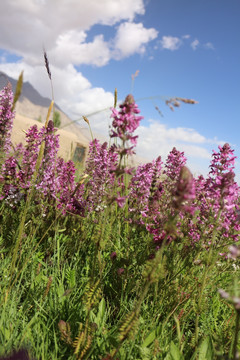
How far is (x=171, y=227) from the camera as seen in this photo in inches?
45.4

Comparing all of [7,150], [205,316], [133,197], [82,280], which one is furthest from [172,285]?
[7,150]

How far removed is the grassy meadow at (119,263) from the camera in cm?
151

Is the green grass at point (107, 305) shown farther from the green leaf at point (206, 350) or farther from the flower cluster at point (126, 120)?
the flower cluster at point (126, 120)

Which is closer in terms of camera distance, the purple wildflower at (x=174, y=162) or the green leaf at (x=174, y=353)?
the green leaf at (x=174, y=353)

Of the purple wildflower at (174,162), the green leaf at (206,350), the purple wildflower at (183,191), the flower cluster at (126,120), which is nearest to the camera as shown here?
the purple wildflower at (183,191)

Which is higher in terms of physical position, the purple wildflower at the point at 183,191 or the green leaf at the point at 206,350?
the purple wildflower at the point at 183,191

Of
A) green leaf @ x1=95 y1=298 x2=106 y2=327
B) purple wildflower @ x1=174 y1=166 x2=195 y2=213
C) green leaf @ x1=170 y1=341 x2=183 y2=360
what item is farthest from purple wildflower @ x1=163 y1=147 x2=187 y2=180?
purple wildflower @ x1=174 y1=166 x2=195 y2=213

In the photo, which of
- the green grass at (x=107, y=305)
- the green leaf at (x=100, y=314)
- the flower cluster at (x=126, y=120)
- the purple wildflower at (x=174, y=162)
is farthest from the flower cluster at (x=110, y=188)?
the flower cluster at (x=126, y=120)

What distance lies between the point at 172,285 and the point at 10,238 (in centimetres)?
179

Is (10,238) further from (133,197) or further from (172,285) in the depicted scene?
(172,285)

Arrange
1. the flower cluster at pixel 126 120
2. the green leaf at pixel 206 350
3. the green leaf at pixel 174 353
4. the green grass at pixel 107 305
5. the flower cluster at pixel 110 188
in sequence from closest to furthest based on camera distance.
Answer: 1. the flower cluster at pixel 126 120
2. the green grass at pixel 107 305
3. the green leaf at pixel 174 353
4. the green leaf at pixel 206 350
5. the flower cluster at pixel 110 188

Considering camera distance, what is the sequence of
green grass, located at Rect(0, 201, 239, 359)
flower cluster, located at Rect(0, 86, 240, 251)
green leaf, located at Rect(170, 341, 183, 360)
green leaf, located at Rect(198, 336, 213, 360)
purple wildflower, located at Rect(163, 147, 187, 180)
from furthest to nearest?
purple wildflower, located at Rect(163, 147, 187, 180) → flower cluster, located at Rect(0, 86, 240, 251) → green leaf, located at Rect(198, 336, 213, 360) → green leaf, located at Rect(170, 341, 183, 360) → green grass, located at Rect(0, 201, 239, 359)

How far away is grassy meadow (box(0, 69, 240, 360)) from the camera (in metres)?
1.51

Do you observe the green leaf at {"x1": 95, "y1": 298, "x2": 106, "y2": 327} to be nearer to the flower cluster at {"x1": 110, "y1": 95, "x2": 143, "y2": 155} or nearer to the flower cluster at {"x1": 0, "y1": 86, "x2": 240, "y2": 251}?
the flower cluster at {"x1": 0, "y1": 86, "x2": 240, "y2": 251}
